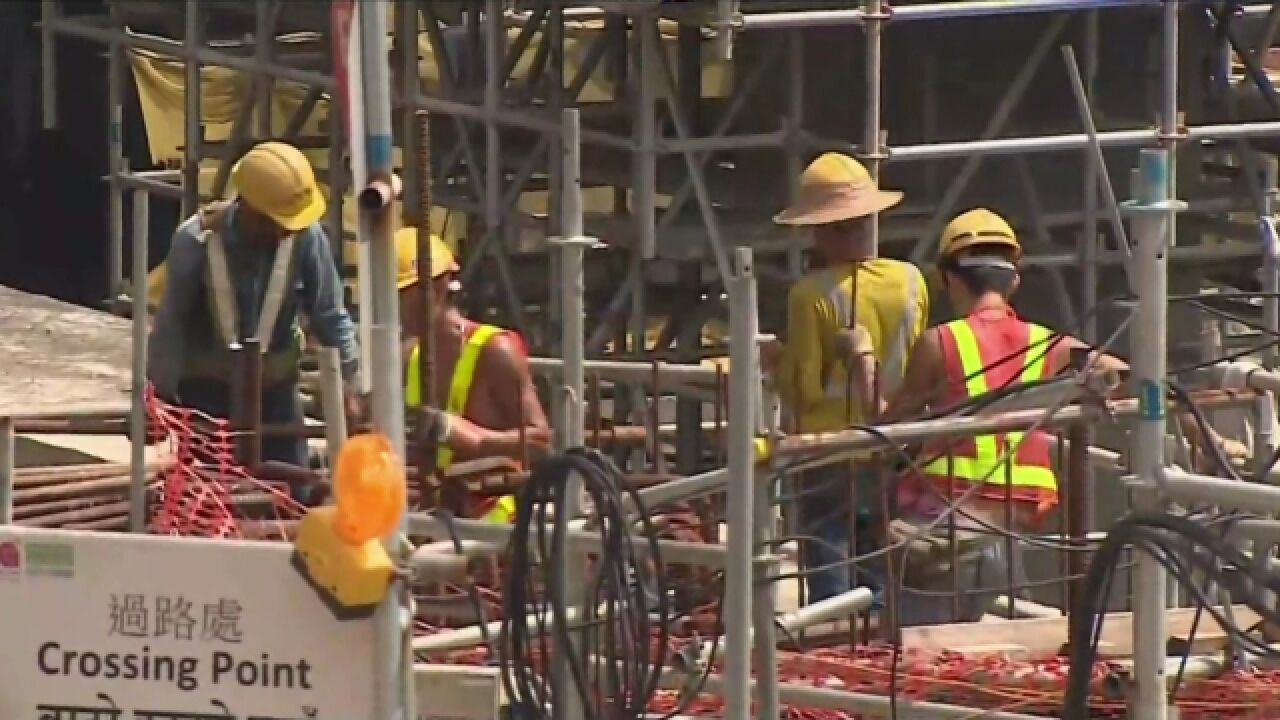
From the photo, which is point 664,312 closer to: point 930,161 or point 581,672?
point 930,161

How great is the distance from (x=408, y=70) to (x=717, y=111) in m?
1.48

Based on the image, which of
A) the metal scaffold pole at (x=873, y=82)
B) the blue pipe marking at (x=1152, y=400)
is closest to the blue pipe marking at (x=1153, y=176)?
the blue pipe marking at (x=1152, y=400)

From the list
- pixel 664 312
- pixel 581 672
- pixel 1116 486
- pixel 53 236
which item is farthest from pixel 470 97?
pixel 53 236

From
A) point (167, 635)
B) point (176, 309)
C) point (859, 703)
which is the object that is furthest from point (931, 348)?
point (167, 635)

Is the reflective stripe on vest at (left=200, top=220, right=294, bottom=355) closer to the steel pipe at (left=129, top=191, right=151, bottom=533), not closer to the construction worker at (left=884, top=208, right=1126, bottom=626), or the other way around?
the steel pipe at (left=129, top=191, right=151, bottom=533)

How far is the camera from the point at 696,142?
11.9 meters

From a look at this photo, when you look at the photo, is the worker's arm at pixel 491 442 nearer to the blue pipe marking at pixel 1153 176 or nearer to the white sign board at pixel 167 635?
the white sign board at pixel 167 635

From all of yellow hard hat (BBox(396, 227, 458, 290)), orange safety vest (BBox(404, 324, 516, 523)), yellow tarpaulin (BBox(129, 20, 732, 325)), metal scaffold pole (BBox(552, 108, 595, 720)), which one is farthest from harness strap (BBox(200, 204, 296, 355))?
yellow tarpaulin (BBox(129, 20, 732, 325))

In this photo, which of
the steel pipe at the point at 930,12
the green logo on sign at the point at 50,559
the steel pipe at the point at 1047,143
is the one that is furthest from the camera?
the steel pipe at the point at 1047,143

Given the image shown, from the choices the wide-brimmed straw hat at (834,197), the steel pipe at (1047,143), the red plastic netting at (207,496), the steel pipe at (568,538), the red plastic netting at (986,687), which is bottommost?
the red plastic netting at (986,687)

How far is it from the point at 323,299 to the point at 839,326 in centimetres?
181

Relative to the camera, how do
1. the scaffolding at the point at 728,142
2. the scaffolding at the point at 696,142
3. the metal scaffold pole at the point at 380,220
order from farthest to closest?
the scaffolding at the point at 728,142 → the scaffolding at the point at 696,142 → the metal scaffold pole at the point at 380,220

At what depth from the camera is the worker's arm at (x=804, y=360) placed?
940 cm

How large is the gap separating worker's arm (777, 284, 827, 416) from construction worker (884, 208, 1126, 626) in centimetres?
28
